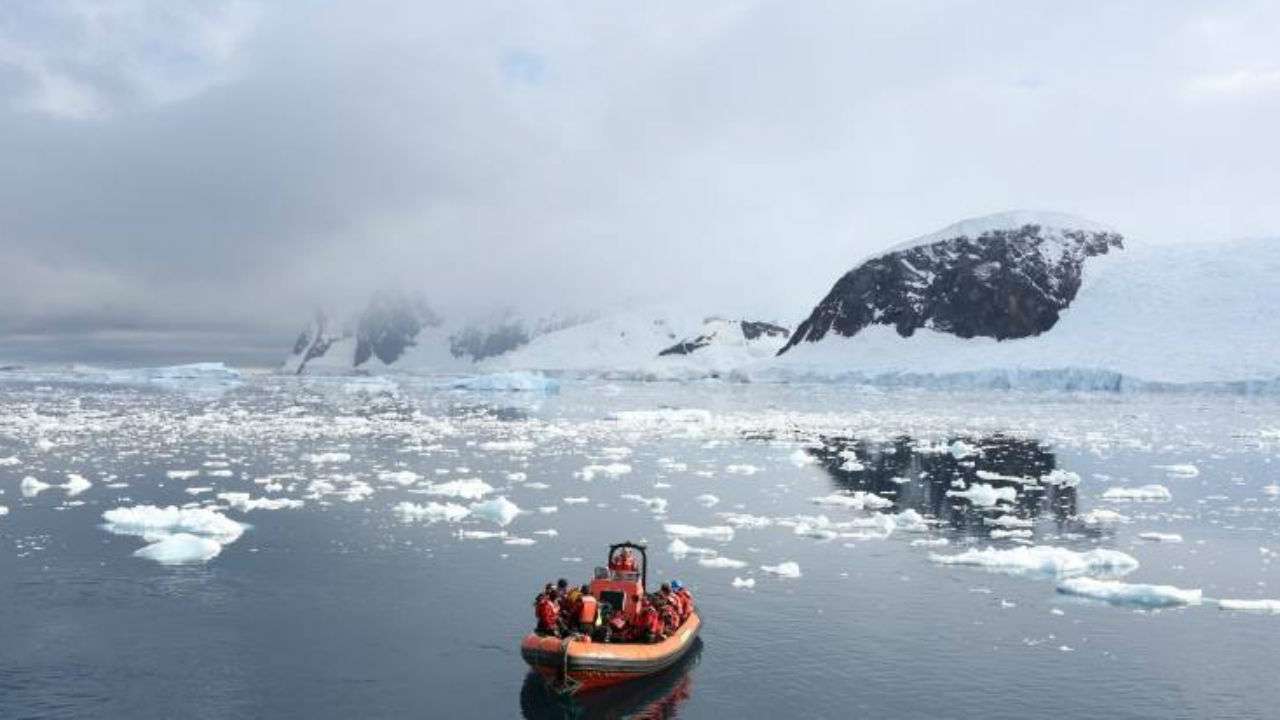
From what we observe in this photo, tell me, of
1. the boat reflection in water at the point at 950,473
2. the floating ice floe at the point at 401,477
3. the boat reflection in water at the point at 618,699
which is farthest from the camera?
the floating ice floe at the point at 401,477

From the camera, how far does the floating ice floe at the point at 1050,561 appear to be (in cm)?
2480

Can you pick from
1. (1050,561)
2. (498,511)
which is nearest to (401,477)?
(498,511)

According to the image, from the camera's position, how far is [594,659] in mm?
17031

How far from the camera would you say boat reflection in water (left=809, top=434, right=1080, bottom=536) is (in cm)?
3434

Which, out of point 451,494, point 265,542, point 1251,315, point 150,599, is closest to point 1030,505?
point 451,494

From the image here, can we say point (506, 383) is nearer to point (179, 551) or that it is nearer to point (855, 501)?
point (855, 501)

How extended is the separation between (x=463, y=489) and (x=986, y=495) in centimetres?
1869

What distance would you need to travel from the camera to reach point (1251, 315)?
129875 millimetres

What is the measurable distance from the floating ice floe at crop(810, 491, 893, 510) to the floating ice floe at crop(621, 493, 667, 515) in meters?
5.76

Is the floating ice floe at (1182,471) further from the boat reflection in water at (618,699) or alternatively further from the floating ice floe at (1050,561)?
→ the boat reflection in water at (618,699)

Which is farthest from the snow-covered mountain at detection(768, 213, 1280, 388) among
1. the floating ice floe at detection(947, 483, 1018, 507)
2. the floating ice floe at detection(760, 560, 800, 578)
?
the floating ice floe at detection(760, 560, 800, 578)

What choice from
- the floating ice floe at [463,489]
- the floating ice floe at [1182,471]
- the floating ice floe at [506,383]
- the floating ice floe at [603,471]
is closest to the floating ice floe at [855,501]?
the floating ice floe at [603,471]

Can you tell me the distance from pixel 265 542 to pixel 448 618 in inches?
360

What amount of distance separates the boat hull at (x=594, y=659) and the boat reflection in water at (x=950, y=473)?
15.9 metres
